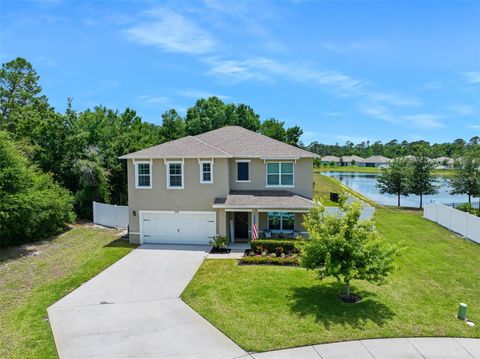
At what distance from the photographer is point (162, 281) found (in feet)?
42.8

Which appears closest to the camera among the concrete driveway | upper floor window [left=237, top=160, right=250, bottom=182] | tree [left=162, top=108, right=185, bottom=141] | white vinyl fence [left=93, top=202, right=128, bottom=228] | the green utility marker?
the concrete driveway

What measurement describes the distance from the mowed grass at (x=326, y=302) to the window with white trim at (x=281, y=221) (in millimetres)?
4199

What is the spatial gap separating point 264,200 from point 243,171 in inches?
102

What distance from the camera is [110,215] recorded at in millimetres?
23031

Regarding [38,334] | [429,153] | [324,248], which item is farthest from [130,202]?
[429,153]

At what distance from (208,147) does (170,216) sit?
451 cm

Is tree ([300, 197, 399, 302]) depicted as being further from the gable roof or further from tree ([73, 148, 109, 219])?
tree ([73, 148, 109, 219])

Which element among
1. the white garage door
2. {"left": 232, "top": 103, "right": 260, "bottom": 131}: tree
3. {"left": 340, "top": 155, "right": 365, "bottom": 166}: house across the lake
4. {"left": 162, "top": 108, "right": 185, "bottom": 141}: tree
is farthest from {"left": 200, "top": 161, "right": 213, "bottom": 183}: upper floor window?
{"left": 340, "top": 155, "right": 365, "bottom": 166}: house across the lake

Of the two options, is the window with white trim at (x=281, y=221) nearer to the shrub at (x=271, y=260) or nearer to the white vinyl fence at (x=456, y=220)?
the shrub at (x=271, y=260)

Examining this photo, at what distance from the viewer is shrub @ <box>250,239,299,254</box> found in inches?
633

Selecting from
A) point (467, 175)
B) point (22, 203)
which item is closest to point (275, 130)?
point (467, 175)

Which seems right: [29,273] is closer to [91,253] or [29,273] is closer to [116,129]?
[91,253]

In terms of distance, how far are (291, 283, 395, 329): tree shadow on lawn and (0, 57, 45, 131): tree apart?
139ft

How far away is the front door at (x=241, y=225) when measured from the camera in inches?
751
